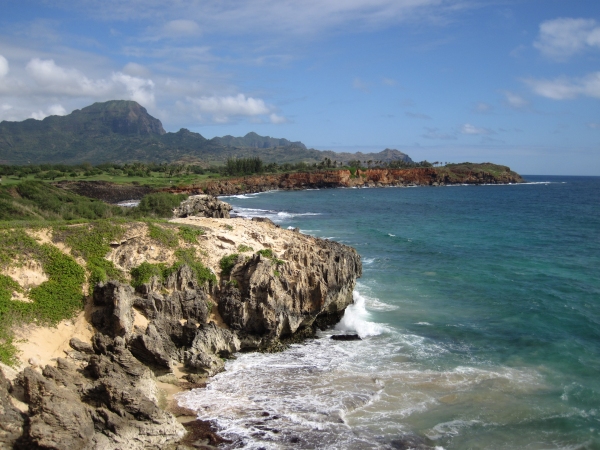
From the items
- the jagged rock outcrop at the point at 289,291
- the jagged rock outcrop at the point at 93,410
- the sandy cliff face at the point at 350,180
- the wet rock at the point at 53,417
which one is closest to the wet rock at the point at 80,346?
the jagged rock outcrop at the point at 93,410

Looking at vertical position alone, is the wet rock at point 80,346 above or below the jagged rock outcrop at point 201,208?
below


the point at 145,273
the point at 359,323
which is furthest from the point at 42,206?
the point at 359,323

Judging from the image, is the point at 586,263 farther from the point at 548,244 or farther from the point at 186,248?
the point at 186,248

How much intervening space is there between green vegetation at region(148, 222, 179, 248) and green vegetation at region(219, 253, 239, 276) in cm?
231

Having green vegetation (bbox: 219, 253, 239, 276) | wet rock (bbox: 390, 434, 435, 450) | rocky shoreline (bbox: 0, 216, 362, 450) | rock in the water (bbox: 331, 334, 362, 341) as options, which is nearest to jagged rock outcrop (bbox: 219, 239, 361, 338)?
rocky shoreline (bbox: 0, 216, 362, 450)

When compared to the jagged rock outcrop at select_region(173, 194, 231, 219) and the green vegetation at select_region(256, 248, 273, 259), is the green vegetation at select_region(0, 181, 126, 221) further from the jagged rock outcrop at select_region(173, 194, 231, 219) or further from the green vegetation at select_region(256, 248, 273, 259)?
the green vegetation at select_region(256, 248, 273, 259)

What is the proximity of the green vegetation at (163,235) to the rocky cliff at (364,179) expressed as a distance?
7533 centimetres

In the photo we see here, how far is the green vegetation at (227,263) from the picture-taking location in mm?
22295

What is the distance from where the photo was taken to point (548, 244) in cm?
4522

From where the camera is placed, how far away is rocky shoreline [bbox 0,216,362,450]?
1277 centimetres

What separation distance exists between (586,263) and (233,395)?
3189 cm

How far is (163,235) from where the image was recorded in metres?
22.5

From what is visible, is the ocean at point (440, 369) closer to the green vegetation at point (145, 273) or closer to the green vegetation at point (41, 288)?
the green vegetation at point (145, 273)

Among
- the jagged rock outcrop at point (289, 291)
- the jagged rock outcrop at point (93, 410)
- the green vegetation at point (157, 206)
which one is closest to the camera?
the jagged rock outcrop at point (93, 410)
